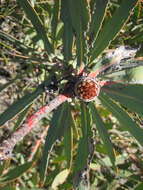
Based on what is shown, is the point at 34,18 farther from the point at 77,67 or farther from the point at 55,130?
the point at 55,130

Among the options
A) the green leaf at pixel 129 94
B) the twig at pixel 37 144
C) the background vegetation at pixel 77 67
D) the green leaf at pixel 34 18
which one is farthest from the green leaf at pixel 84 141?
the twig at pixel 37 144

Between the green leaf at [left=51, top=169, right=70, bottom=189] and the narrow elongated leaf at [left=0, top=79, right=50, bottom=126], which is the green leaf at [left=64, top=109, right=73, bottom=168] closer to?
the narrow elongated leaf at [left=0, top=79, right=50, bottom=126]

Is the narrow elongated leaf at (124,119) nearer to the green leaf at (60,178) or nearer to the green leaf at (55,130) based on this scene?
the green leaf at (55,130)

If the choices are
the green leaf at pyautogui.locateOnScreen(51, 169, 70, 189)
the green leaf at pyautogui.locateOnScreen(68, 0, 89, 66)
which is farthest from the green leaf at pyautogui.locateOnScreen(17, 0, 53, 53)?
the green leaf at pyautogui.locateOnScreen(51, 169, 70, 189)

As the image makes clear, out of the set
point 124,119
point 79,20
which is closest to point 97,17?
point 79,20

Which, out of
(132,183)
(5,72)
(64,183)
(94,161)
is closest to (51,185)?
(64,183)

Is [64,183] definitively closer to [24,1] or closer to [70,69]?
[70,69]
